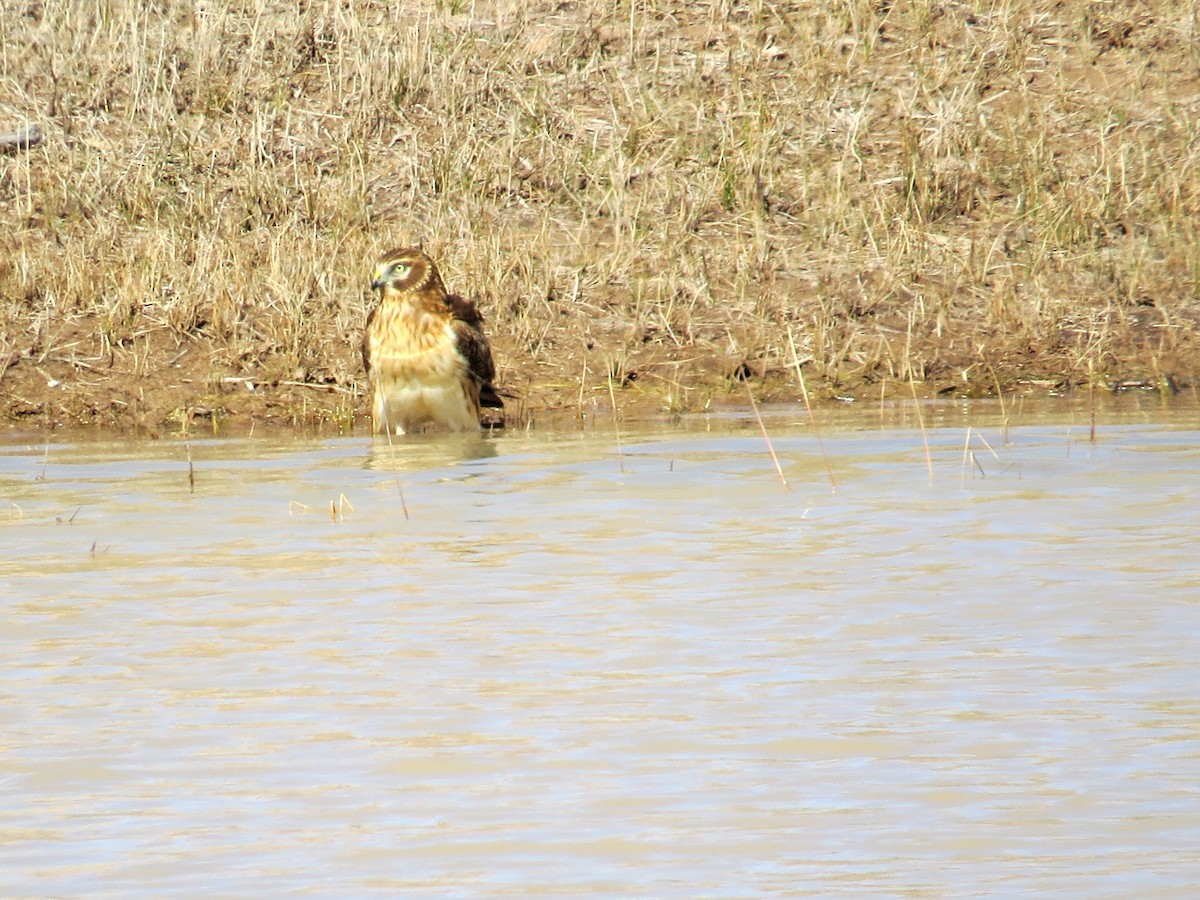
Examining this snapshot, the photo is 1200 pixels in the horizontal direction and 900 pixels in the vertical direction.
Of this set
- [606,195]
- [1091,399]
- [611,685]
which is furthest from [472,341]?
[611,685]

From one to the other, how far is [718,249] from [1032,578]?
7065 millimetres

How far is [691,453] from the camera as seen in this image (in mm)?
8961

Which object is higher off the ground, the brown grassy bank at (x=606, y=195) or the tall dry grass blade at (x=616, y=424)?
the brown grassy bank at (x=606, y=195)

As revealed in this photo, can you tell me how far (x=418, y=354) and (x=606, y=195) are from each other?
3.42 metres

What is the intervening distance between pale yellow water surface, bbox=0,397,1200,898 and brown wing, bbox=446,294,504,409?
202 cm

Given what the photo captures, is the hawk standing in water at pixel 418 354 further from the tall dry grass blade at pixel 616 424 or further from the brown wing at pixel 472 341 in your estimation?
the tall dry grass blade at pixel 616 424

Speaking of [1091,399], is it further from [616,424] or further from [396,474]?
[396,474]

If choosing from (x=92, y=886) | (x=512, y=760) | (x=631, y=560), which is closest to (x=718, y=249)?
(x=631, y=560)

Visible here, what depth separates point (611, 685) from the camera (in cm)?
471

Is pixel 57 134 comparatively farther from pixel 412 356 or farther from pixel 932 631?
pixel 932 631

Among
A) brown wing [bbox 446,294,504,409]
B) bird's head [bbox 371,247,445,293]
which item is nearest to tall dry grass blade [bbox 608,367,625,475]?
brown wing [bbox 446,294,504,409]

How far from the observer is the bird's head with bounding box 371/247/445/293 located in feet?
33.0

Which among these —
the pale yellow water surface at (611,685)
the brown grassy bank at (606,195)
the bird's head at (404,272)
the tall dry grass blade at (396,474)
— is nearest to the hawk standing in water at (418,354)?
the bird's head at (404,272)

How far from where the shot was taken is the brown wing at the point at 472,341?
33.1ft
